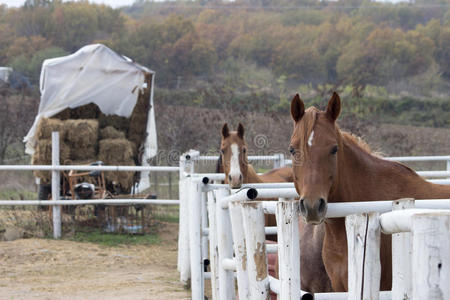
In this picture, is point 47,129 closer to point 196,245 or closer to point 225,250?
point 196,245

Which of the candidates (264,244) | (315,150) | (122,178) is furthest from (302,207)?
(122,178)

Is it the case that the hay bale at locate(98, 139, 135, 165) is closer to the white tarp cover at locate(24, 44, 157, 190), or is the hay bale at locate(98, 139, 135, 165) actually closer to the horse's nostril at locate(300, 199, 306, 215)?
the white tarp cover at locate(24, 44, 157, 190)

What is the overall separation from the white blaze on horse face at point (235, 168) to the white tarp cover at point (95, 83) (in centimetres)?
538

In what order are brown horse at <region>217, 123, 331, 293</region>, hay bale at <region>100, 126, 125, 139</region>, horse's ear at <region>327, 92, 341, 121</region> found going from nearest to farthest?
1. horse's ear at <region>327, 92, 341, 121</region>
2. brown horse at <region>217, 123, 331, 293</region>
3. hay bale at <region>100, 126, 125, 139</region>

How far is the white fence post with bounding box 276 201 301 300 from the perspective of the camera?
205 centimetres

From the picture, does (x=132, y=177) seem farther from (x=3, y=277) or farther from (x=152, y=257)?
(x=3, y=277)

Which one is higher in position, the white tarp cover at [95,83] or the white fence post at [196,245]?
the white tarp cover at [95,83]

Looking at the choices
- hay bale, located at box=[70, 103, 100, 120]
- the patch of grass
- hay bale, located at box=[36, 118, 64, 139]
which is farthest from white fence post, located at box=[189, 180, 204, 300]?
hay bale, located at box=[70, 103, 100, 120]

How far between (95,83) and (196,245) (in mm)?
6974

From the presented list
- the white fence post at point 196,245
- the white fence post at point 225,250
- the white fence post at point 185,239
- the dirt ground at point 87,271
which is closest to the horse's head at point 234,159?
the white fence post at point 185,239

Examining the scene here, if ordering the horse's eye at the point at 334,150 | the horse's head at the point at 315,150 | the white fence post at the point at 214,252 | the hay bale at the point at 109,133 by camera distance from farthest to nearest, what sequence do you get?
1. the hay bale at the point at 109,133
2. the white fence post at the point at 214,252
3. the horse's eye at the point at 334,150
4. the horse's head at the point at 315,150

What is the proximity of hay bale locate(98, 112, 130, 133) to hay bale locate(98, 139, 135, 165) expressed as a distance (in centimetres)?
61

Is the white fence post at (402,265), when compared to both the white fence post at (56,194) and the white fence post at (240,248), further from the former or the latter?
the white fence post at (56,194)

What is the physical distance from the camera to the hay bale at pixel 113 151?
34.3 ft
